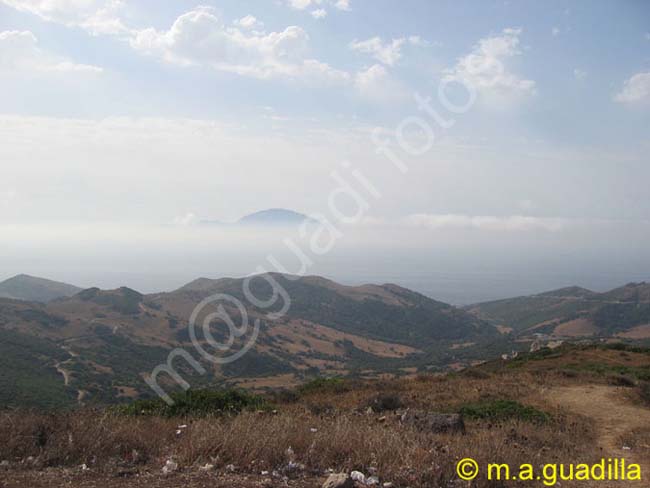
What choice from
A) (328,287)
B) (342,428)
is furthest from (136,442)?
(328,287)

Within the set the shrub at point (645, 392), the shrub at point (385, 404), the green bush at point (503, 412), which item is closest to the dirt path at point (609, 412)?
the shrub at point (645, 392)

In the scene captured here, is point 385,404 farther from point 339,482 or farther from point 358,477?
point 339,482

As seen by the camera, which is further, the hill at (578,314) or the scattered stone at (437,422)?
the hill at (578,314)

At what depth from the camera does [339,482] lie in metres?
3.94

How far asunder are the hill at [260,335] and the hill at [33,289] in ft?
135

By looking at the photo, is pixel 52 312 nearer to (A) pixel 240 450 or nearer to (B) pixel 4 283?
(A) pixel 240 450

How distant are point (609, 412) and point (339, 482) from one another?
8544 mm

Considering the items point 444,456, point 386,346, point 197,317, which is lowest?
point 386,346

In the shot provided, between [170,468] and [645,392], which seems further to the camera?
[645,392]

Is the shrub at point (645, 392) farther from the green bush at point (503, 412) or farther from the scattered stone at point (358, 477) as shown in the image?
the scattered stone at point (358, 477)

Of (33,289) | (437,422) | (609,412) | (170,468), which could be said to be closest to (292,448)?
(170,468)

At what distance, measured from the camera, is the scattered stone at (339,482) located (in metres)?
3.93

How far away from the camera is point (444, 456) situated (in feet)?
15.4

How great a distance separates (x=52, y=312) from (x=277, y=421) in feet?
231
